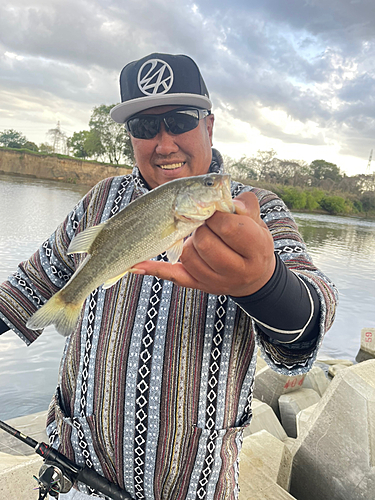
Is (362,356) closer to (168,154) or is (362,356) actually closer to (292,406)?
(292,406)

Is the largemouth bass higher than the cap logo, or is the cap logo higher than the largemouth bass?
the cap logo

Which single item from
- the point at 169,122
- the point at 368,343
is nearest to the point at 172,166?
the point at 169,122

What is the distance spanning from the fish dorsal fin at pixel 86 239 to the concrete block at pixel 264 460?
2.47 meters

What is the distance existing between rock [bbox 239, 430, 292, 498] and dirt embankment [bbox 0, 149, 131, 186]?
175ft

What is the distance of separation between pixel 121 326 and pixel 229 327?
52 cm

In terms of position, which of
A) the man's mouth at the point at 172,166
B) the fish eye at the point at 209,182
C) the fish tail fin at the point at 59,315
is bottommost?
the fish tail fin at the point at 59,315

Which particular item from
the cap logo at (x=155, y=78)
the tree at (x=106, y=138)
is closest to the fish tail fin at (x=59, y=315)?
the cap logo at (x=155, y=78)

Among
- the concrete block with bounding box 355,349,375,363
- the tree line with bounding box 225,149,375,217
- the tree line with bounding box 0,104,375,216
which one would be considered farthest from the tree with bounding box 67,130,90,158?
the concrete block with bounding box 355,349,375,363

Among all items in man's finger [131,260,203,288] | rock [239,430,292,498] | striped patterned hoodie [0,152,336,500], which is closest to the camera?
man's finger [131,260,203,288]

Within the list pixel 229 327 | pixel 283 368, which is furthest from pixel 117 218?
pixel 283 368

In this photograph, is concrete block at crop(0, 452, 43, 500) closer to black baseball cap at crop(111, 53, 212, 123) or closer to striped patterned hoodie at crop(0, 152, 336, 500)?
striped patterned hoodie at crop(0, 152, 336, 500)

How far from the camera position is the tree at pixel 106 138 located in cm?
6762

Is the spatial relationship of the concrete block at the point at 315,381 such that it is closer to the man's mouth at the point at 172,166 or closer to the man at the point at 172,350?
the man at the point at 172,350

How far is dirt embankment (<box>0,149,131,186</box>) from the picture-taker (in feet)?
180
